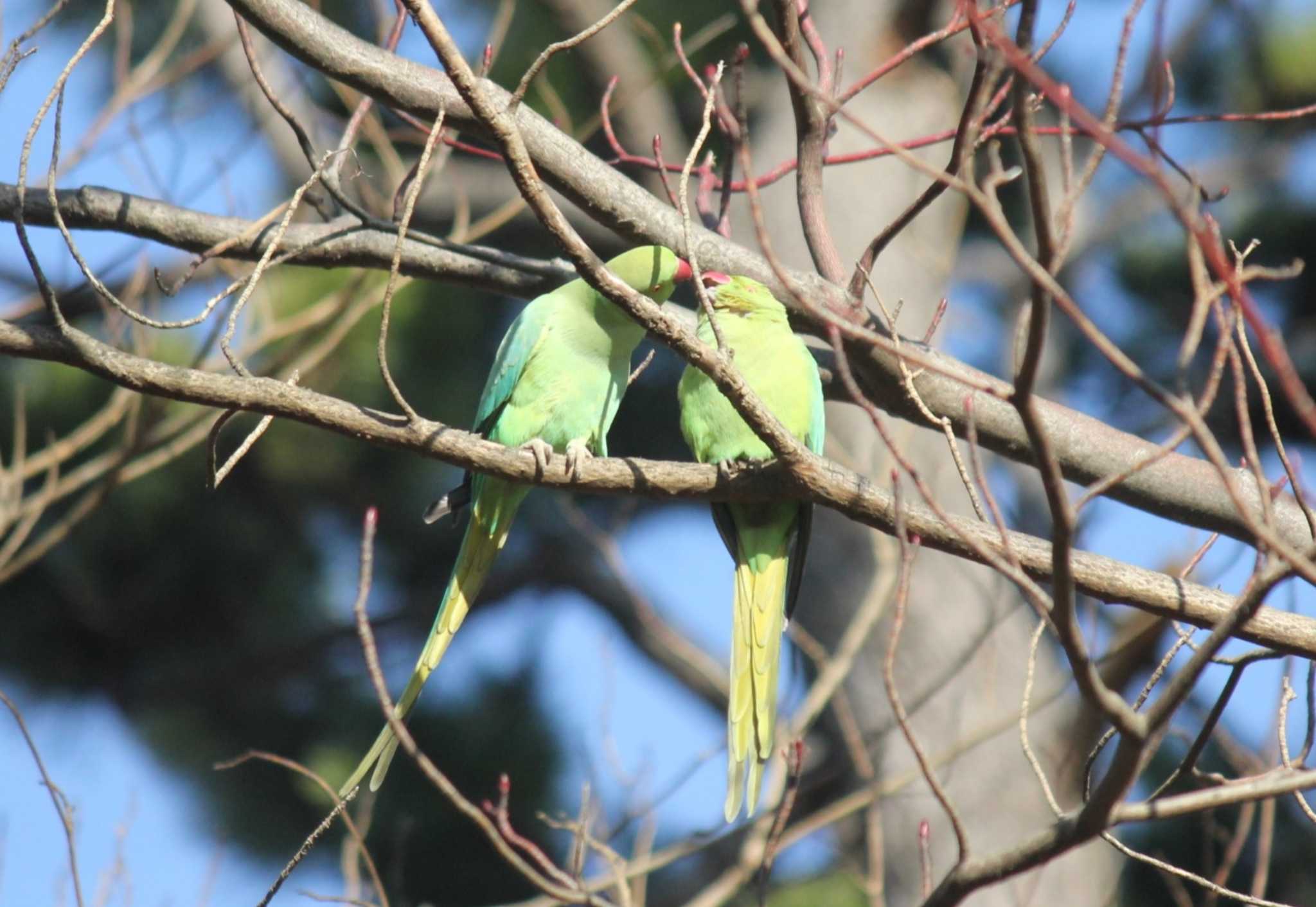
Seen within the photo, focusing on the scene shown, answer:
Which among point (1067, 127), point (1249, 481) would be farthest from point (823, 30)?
point (1067, 127)

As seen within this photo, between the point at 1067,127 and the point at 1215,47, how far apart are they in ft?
30.4

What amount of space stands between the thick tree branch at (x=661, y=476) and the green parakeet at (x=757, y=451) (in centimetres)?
42

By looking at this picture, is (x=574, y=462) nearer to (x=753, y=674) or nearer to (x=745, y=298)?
(x=753, y=674)

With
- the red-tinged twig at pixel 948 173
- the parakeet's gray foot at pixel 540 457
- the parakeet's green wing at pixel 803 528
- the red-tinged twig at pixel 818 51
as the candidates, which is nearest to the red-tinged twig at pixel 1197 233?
the red-tinged twig at pixel 948 173

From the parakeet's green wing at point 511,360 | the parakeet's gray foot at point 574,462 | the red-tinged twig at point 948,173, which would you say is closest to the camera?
the red-tinged twig at point 948,173

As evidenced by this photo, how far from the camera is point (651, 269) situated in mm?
3836

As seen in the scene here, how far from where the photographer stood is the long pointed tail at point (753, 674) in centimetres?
321

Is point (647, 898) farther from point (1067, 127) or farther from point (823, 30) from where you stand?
point (1067, 127)

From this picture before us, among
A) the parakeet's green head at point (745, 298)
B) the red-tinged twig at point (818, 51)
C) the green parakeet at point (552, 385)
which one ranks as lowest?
the green parakeet at point (552, 385)

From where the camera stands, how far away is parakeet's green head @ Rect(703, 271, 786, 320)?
376 centimetres

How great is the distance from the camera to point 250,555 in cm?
746

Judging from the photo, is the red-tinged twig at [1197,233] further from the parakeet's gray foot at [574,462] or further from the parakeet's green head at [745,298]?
the parakeet's green head at [745,298]

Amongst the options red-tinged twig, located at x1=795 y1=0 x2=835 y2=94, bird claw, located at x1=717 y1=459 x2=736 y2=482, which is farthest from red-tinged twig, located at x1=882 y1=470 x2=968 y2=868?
red-tinged twig, located at x1=795 y1=0 x2=835 y2=94

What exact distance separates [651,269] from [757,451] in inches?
27.0
